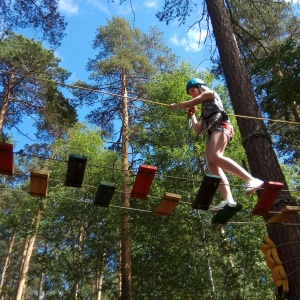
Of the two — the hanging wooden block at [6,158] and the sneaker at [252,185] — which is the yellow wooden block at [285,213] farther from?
the hanging wooden block at [6,158]

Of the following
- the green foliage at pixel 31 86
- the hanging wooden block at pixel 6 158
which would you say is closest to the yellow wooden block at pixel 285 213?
the hanging wooden block at pixel 6 158

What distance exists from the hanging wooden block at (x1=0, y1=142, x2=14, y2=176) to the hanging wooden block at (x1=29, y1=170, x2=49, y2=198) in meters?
0.15

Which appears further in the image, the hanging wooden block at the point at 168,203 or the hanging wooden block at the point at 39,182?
the hanging wooden block at the point at 168,203

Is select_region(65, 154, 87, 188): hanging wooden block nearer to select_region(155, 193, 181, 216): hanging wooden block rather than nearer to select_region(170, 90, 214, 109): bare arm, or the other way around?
select_region(155, 193, 181, 216): hanging wooden block

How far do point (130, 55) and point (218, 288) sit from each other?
879 centimetres

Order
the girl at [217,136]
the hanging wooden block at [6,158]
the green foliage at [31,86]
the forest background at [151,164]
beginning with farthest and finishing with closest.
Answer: the green foliage at [31,86]
the forest background at [151,164]
the girl at [217,136]
the hanging wooden block at [6,158]

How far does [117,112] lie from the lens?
41.9 feet

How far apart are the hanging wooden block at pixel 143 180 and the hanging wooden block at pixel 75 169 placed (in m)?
0.40

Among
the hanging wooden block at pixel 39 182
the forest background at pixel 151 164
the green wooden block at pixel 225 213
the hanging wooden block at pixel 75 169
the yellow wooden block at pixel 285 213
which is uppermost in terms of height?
the forest background at pixel 151 164

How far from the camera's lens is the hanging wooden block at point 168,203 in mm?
2768

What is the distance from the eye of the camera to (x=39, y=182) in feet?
8.56

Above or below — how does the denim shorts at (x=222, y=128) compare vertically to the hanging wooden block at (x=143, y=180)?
above

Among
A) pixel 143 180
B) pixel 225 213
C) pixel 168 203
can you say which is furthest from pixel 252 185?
pixel 143 180

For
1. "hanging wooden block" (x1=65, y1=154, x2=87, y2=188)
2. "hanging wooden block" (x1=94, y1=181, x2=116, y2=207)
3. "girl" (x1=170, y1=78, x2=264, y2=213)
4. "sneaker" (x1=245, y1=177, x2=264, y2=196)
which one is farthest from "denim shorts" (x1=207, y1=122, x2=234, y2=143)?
"hanging wooden block" (x1=65, y1=154, x2=87, y2=188)
